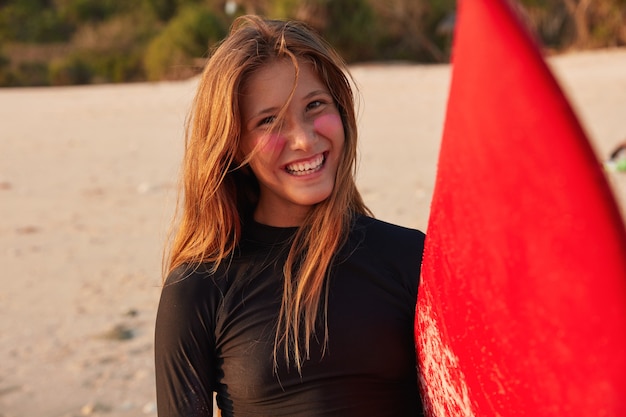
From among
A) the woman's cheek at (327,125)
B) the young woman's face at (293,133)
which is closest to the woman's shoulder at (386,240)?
the young woman's face at (293,133)

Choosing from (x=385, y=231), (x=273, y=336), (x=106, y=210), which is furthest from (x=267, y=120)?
(x=106, y=210)

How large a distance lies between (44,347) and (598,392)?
3.47 m

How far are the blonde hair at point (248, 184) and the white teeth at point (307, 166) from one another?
76mm

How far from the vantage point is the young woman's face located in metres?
1.92

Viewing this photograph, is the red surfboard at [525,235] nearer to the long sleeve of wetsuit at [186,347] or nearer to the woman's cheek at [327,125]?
the woman's cheek at [327,125]

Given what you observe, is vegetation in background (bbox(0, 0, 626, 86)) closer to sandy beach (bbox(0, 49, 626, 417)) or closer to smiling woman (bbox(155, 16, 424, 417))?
sandy beach (bbox(0, 49, 626, 417))

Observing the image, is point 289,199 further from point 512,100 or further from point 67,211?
point 67,211

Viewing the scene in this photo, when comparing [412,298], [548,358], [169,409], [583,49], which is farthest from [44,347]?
[583,49]

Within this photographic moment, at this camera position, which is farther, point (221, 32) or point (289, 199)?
point (221, 32)

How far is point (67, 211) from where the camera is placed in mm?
7289

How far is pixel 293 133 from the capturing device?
1914 mm

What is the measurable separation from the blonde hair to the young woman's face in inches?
1.1

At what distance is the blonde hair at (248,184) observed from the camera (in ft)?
6.12

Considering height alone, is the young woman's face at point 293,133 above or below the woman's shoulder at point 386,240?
above
